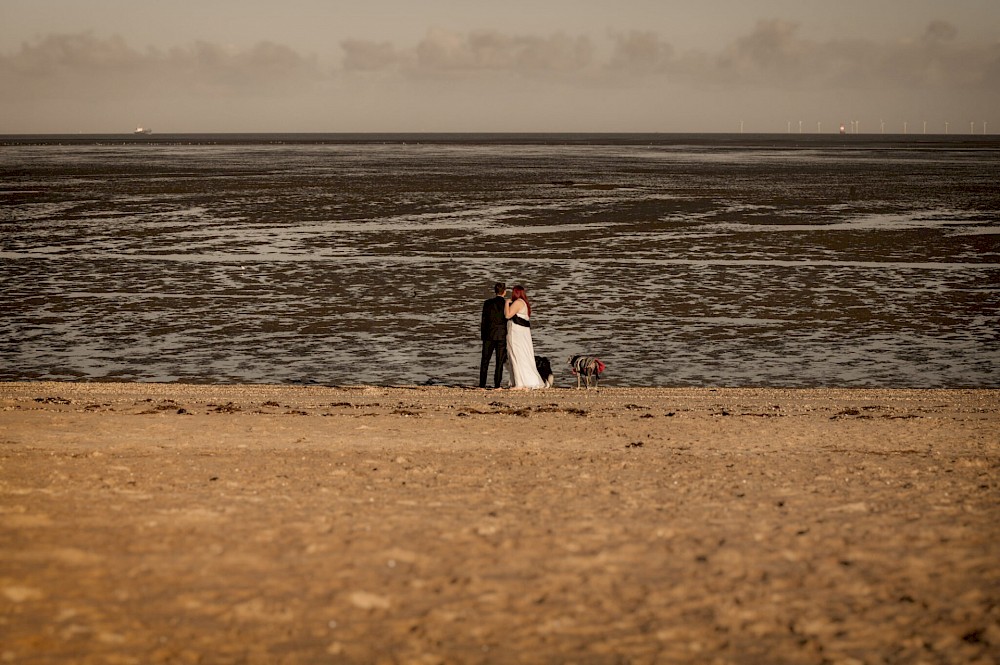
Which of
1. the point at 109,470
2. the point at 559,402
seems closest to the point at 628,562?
the point at 109,470

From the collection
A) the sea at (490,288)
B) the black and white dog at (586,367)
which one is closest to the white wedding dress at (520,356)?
the black and white dog at (586,367)

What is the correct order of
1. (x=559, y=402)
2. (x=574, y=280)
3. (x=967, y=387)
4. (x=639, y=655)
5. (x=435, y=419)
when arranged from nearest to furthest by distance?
(x=639, y=655) → (x=435, y=419) → (x=559, y=402) → (x=967, y=387) → (x=574, y=280)

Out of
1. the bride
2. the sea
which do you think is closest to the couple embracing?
the bride

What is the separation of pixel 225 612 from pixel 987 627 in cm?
470

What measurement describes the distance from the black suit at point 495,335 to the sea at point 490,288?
2.98ft

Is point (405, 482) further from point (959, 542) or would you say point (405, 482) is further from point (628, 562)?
point (959, 542)

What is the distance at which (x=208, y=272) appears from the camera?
101ft

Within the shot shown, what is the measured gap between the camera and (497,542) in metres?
8.19

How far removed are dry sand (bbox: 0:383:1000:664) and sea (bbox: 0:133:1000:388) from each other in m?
6.22

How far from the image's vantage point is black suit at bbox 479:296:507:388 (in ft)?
55.7

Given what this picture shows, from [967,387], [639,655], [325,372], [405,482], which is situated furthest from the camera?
[325,372]

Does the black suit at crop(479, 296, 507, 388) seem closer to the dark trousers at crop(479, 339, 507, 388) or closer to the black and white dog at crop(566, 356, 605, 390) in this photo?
the dark trousers at crop(479, 339, 507, 388)

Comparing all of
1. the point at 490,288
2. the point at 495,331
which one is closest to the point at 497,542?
the point at 495,331

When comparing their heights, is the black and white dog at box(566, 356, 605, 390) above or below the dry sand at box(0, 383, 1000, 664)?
below
